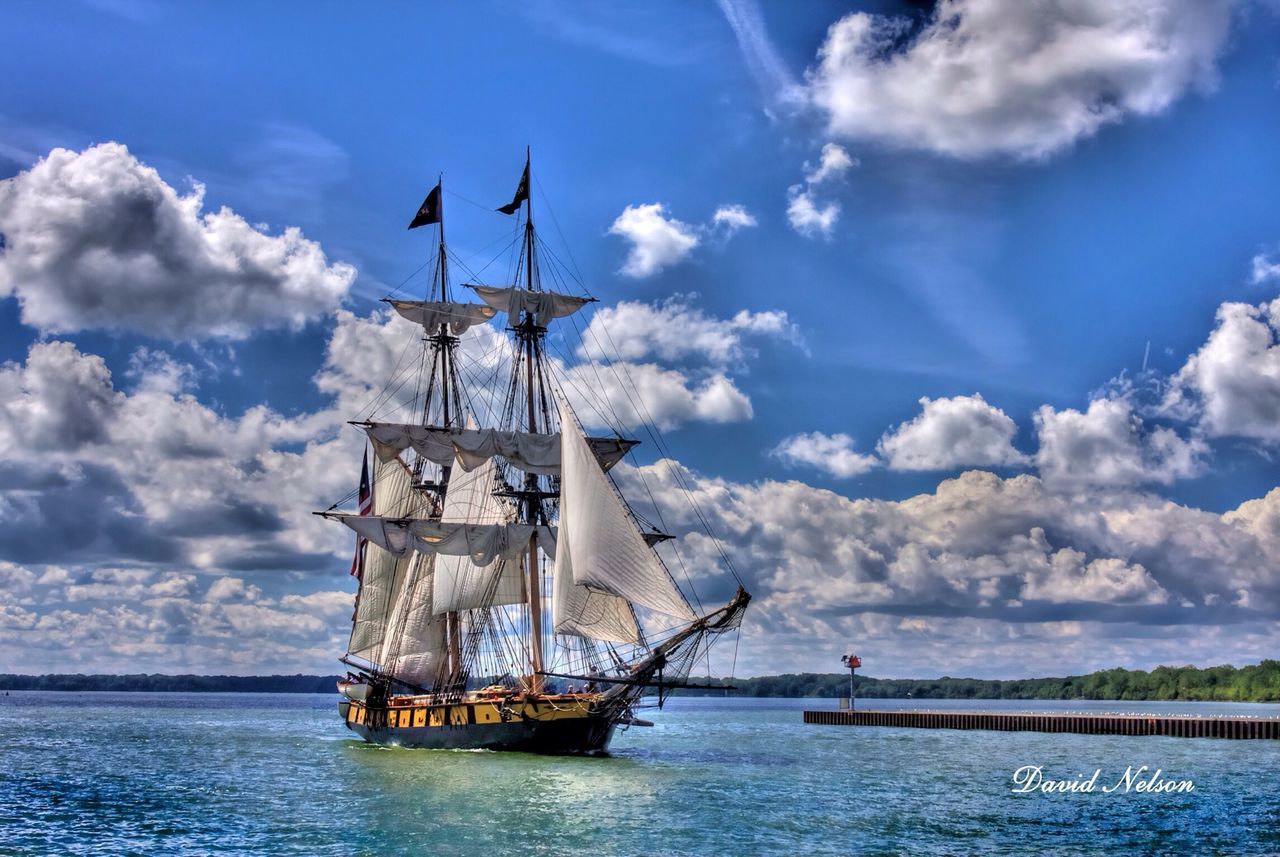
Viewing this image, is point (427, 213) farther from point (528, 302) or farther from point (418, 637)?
point (418, 637)

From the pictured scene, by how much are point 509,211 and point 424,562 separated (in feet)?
74.9

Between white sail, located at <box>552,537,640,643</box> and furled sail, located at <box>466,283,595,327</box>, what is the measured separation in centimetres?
1986

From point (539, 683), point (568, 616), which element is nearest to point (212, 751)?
point (539, 683)

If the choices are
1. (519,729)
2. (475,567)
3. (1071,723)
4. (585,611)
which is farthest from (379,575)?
(1071,723)

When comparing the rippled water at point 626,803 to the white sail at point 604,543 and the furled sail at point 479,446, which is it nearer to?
the white sail at point 604,543

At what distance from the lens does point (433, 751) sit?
64562 millimetres

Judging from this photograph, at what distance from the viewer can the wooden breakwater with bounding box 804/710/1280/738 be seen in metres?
85.2

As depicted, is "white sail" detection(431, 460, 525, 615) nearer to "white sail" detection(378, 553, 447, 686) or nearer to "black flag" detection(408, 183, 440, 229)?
"white sail" detection(378, 553, 447, 686)

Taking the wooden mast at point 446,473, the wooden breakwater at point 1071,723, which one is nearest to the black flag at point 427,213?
the wooden mast at point 446,473

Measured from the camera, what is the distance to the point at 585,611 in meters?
58.7

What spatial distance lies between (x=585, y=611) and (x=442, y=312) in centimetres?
2864

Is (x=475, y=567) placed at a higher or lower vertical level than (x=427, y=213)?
lower

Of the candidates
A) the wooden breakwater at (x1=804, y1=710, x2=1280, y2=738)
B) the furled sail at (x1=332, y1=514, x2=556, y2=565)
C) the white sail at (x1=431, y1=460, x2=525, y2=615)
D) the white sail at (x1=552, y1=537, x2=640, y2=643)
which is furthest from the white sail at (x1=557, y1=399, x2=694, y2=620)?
the wooden breakwater at (x1=804, y1=710, x2=1280, y2=738)

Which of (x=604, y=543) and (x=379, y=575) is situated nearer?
(x=604, y=543)
